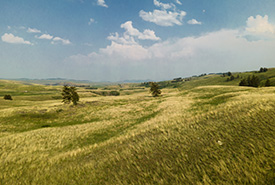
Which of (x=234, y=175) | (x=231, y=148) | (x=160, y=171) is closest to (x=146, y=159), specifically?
(x=160, y=171)

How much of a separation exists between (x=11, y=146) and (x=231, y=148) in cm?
2083

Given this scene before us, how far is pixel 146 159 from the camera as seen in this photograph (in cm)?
572

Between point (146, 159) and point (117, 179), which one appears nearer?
point (117, 179)

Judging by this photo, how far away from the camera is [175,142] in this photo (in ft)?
21.9

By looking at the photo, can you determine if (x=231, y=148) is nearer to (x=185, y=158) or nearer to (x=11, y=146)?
(x=185, y=158)

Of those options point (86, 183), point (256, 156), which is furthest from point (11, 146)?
point (256, 156)

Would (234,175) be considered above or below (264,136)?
below

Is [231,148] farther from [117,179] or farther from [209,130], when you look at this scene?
[117,179]

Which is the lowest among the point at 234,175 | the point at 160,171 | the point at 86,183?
the point at 86,183

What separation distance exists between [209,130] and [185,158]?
10.4 ft

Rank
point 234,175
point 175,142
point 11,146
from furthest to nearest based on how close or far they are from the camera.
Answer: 1. point 11,146
2. point 175,142
3. point 234,175

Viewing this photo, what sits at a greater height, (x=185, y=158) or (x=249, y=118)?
(x=249, y=118)

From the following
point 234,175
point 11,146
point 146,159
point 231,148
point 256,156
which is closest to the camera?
point 234,175

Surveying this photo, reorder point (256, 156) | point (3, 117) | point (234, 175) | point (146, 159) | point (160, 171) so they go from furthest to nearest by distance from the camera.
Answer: point (3, 117) → point (146, 159) → point (160, 171) → point (256, 156) → point (234, 175)
